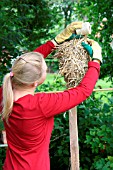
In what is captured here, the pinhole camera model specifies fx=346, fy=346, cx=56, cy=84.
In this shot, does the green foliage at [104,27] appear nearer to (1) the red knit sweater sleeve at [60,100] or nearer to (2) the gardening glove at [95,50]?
(2) the gardening glove at [95,50]

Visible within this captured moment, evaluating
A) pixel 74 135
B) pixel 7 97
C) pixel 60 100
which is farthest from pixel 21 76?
pixel 74 135

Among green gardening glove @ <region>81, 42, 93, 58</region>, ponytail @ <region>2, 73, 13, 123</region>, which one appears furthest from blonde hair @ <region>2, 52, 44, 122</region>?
green gardening glove @ <region>81, 42, 93, 58</region>

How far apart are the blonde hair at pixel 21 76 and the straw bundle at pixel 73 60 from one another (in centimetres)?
53

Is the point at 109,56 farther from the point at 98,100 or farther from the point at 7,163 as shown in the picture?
the point at 7,163

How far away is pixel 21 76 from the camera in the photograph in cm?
168

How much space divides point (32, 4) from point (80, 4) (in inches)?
27.0

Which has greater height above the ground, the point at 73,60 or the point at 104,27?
the point at 104,27

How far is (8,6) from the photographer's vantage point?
406 centimetres

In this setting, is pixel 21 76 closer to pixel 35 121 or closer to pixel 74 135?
pixel 35 121

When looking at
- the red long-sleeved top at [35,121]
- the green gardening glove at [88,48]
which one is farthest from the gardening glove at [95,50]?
the red long-sleeved top at [35,121]

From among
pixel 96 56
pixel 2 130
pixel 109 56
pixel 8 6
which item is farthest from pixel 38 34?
pixel 96 56

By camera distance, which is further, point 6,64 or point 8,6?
point 8,6

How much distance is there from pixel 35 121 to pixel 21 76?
9.0 inches

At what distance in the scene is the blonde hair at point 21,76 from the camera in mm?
1683
